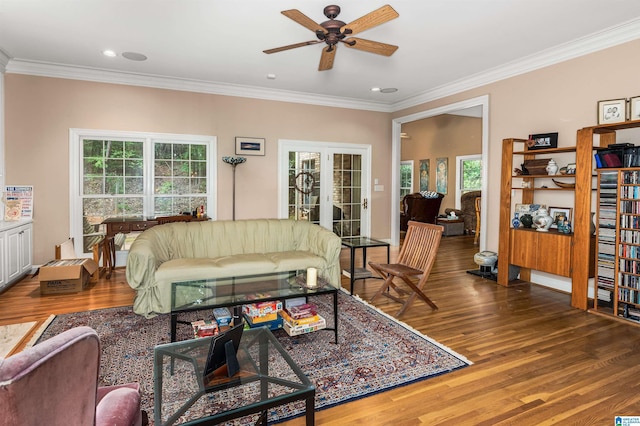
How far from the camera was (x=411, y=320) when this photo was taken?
3.41m

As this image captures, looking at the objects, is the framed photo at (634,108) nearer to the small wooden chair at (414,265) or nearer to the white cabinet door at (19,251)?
the small wooden chair at (414,265)

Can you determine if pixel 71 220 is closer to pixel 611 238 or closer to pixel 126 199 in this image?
pixel 126 199

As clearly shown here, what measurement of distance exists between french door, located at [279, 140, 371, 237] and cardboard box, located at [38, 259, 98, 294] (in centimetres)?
323

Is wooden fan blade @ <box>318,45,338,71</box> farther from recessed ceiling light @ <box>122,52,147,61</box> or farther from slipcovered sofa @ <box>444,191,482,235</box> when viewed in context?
slipcovered sofa @ <box>444,191,482,235</box>

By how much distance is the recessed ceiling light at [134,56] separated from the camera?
457cm

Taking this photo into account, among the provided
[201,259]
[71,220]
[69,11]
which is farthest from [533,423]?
[71,220]

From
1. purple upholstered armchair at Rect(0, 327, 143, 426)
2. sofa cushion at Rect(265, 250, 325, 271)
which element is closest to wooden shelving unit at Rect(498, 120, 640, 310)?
sofa cushion at Rect(265, 250, 325, 271)

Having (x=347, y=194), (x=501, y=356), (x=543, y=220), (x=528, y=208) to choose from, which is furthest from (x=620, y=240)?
(x=347, y=194)

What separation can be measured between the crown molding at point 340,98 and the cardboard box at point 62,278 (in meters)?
2.73

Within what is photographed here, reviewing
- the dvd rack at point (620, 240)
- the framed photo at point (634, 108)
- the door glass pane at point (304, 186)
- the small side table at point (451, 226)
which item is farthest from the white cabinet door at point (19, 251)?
the small side table at point (451, 226)

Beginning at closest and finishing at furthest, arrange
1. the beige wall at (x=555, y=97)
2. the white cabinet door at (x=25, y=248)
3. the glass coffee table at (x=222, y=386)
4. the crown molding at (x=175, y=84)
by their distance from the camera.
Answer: the glass coffee table at (x=222, y=386), the beige wall at (x=555, y=97), the white cabinet door at (x=25, y=248), the crown molding at (x=175, y=84)

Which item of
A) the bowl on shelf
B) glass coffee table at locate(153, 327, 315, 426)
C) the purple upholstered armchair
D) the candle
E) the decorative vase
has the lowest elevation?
glass coffee table at locate(153, 327, 315, 426)

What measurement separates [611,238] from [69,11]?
5.62m

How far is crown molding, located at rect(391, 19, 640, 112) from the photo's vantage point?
3732mm
